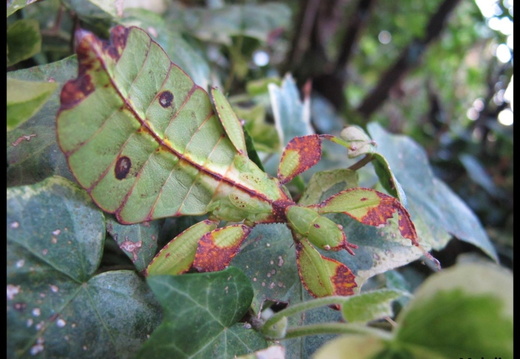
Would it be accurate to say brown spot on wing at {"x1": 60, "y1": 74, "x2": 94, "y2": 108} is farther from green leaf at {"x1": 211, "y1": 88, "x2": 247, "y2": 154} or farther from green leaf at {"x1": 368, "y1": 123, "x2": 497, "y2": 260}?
green leaf at {"x1": 368, "y1": 123, "x2": 497, "y2": 260}

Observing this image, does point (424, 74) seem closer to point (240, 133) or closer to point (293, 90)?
point (293, 90)

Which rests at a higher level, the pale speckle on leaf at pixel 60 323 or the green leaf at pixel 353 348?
the green leaf at pixel 353 348

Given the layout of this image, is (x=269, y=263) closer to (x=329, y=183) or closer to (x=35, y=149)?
(x=329, y=183)

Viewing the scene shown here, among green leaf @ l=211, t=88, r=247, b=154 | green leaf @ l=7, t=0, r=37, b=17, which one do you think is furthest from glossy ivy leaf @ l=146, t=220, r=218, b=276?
green leaf @ l=7, t=0, r=37, b=17

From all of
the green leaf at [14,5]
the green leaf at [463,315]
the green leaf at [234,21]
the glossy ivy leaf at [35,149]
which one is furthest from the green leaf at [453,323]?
the green leaf at [234,21]

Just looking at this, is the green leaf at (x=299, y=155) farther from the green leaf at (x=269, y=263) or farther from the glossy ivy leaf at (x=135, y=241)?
the glossy ivy leaf at (x=135, y=241)

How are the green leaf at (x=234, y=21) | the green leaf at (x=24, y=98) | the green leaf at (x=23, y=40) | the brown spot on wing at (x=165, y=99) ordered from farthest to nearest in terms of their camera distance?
the green leaf at (x=234, y=21) → the green leaf at (x=23, y=40) → the brown spot on wing at (x=165, y=99) → the green leaf at (x=24, y=98)
